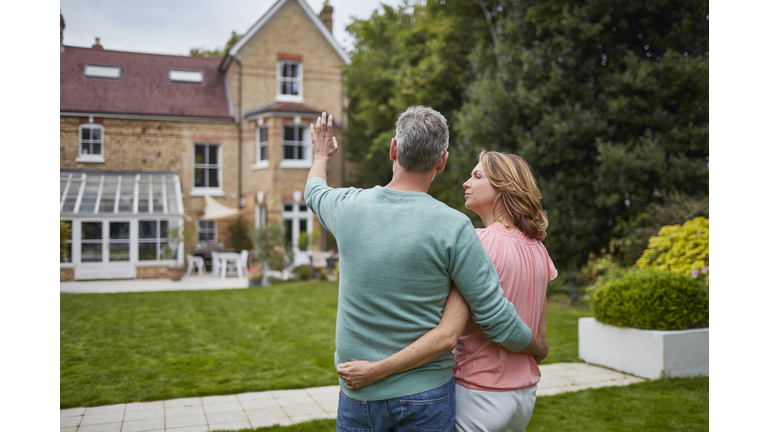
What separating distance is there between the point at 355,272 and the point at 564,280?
8128mm

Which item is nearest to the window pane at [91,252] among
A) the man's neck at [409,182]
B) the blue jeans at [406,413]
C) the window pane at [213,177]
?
the window pane at [213,177]

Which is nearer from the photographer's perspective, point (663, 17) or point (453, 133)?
point (663, 17)

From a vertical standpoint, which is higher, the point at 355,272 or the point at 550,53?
the point at 550,53

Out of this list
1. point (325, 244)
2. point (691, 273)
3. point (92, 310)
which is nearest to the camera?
point (691, 273)

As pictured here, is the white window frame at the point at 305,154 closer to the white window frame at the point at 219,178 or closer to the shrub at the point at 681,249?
the white window frame at the point at 219,178

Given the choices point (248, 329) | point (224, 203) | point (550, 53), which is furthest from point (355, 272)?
point (224, 203)

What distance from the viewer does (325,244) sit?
15.1 m

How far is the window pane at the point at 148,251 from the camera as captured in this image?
10.6 m

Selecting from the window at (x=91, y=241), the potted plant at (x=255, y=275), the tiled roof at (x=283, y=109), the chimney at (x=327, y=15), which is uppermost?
the chimney at (x=327, y=15)

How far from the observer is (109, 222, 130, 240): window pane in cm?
927

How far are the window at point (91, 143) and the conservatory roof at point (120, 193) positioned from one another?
0.66 ft

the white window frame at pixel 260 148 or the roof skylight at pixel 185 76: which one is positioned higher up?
the roof skylight at pixel 185 76

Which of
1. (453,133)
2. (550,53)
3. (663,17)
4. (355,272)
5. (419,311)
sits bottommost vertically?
(419,311)
